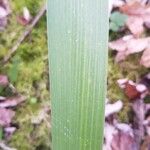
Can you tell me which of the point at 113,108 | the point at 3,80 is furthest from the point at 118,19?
the point at 3,80

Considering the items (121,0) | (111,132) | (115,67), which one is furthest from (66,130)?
(121,0)

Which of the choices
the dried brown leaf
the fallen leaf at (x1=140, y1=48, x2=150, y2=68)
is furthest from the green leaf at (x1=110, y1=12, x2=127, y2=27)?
the dried brown leaf

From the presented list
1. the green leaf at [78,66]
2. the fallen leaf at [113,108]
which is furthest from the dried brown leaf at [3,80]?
the green leaf at [78,66]

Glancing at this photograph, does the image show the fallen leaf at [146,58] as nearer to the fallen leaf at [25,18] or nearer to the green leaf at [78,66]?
the fallen leaf at [25,18]

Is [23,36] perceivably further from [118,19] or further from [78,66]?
[78,66]

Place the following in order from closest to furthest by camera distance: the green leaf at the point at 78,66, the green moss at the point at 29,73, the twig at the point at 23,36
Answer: the green leaf at the point at 78,66 → the green moss at the point at 29,73 → the twig at the point at 23,36

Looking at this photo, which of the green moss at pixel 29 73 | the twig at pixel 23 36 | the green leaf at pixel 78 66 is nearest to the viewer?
the green leaf at pixel 78 66

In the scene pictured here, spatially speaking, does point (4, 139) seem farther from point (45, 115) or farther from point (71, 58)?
point (71, 58)

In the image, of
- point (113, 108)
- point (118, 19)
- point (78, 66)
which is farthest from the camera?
point (118, 19)

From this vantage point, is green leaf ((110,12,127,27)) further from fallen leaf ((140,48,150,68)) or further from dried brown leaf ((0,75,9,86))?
dried brown leaf ((0,75,9,86))
